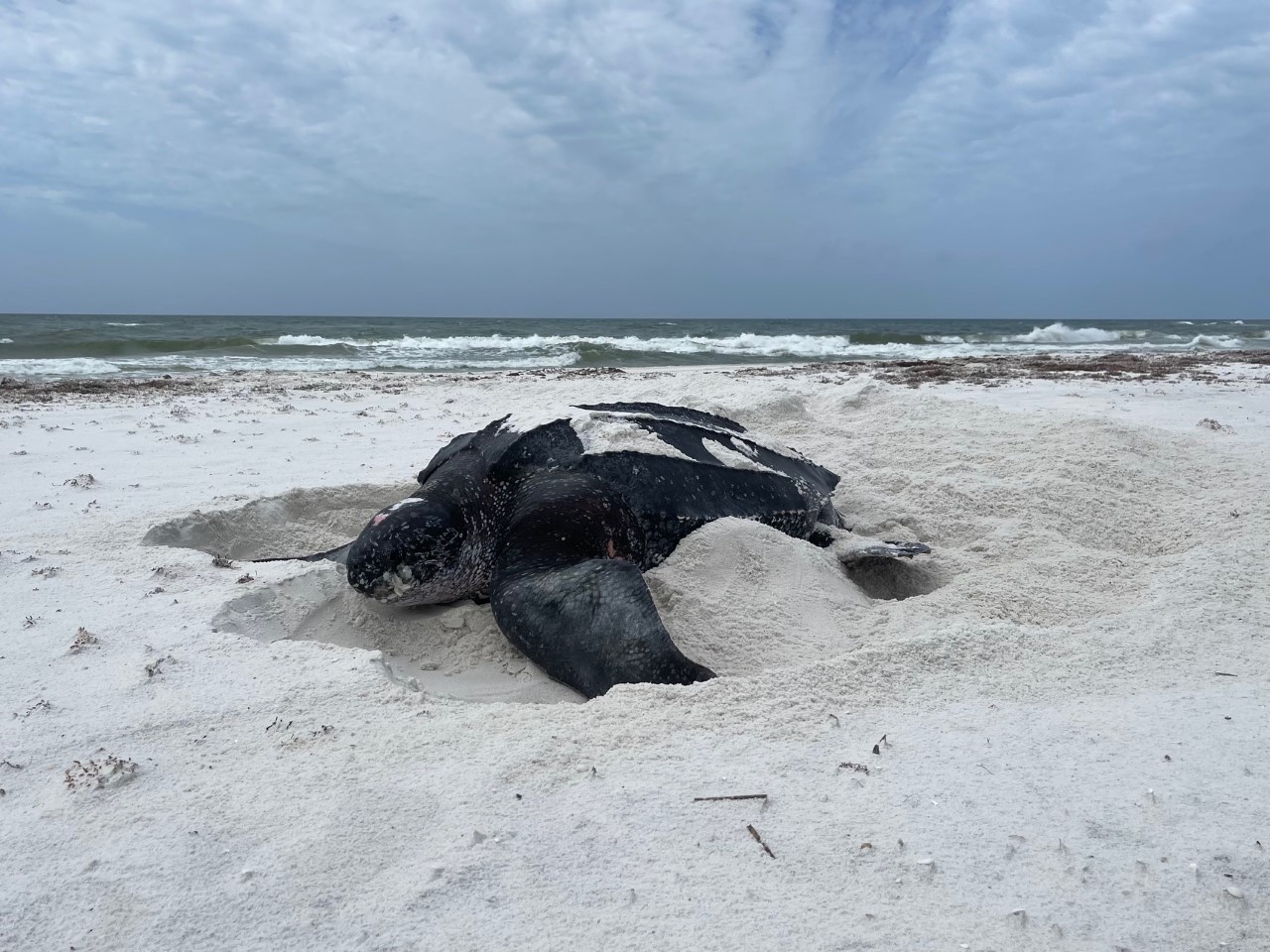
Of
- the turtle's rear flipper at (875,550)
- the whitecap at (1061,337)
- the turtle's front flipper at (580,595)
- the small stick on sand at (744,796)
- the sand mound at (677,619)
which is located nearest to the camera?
the small stick on sand at (744,796)

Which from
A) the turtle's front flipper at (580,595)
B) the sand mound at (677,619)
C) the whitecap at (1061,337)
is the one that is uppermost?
the whitecap at (1061,337)

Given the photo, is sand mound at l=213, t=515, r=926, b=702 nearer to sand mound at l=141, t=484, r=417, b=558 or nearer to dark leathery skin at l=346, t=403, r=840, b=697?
dark leathery skin at l=346, t=403, r=840, b=697

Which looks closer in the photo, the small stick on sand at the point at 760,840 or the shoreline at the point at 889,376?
the small stick on sand at the point at 760,840

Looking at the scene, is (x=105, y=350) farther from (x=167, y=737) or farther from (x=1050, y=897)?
(x=1050, y=897)

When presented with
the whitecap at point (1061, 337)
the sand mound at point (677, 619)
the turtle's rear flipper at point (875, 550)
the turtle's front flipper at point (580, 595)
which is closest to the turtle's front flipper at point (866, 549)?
the turtle's rear flipper at point (875, 550)

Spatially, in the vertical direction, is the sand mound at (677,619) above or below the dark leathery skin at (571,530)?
below

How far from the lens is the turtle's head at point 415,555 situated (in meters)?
2.30

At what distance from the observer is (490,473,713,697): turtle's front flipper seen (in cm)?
189

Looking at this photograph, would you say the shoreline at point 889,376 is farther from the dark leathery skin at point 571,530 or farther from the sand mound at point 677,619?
the sand mound at point 677,619

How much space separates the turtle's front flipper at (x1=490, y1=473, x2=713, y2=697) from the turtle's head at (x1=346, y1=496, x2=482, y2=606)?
0.51 feet

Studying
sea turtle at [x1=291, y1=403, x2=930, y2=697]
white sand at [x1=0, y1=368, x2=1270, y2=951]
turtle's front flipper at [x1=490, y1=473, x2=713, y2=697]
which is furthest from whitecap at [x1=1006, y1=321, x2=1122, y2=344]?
turtle's front flipper at [x1=490, y1=473, x2=713, y2=697]

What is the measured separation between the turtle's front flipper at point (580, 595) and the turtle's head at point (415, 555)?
0.51 ft

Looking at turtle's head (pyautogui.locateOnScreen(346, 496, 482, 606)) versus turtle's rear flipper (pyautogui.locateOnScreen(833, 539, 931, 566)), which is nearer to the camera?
turtle's head (pyautogui.locateOnScreen(346, 496, 482, 606))

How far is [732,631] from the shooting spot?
2.23 meters
